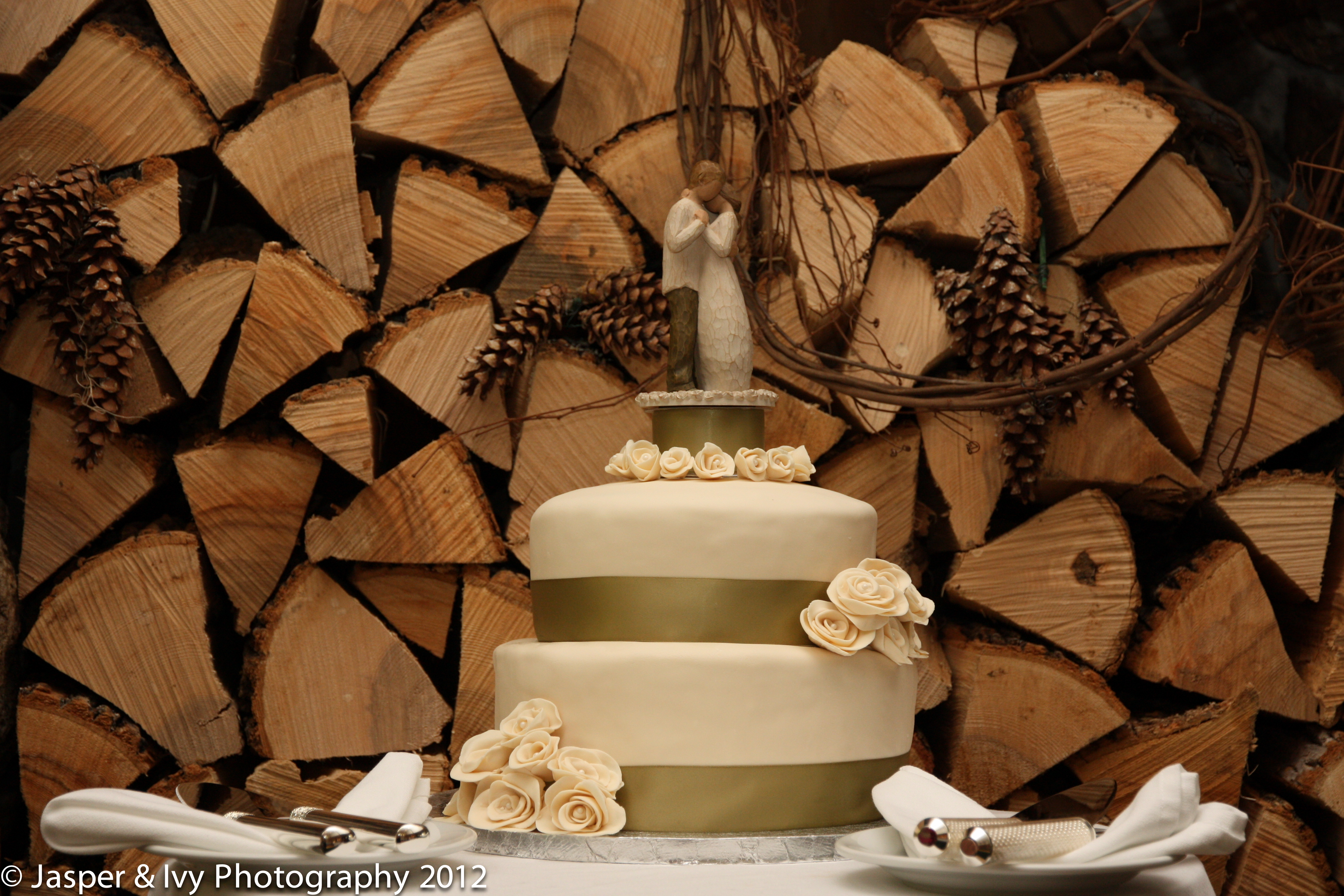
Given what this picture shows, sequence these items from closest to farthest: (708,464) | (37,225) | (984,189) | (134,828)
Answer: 1. (134,828)
2. (708,464)
3. (37,225)
4. (984,189)

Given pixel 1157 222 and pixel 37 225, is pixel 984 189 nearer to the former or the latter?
pixel 1157 222

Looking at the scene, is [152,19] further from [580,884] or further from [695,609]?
[580,884]

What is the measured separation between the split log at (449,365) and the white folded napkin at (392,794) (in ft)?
1.96

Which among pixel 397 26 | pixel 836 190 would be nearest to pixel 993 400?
pixel 836 190

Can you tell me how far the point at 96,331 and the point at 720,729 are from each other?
1131mm

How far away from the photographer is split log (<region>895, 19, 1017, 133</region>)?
183 cm

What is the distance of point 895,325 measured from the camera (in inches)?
70.1

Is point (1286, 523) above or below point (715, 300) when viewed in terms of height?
below

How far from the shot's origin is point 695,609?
122cm

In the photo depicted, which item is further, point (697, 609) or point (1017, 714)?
point (1017, 714)

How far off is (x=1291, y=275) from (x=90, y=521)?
2.07m

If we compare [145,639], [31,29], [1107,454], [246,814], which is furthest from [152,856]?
[1107,454]

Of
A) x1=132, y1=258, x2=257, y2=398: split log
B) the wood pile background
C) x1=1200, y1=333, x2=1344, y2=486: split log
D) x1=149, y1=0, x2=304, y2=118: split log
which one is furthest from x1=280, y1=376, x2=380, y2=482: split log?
x1=1200, y1=333, x2=1344, y2=486: split log

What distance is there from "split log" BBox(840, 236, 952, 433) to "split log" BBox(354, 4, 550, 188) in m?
0.60
